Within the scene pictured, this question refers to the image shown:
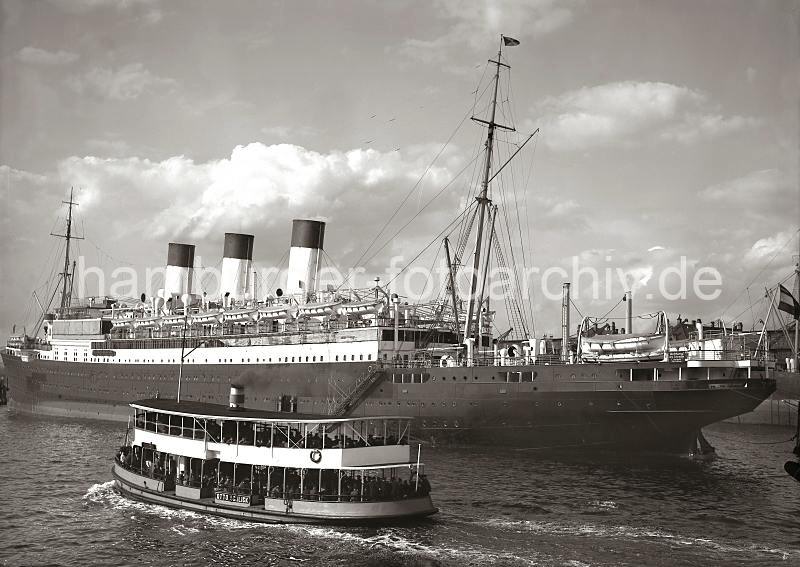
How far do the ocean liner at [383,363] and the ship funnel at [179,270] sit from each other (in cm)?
14

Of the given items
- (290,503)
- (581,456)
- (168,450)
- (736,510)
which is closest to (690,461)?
(581,456)

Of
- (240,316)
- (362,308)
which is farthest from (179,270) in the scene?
(362,308)

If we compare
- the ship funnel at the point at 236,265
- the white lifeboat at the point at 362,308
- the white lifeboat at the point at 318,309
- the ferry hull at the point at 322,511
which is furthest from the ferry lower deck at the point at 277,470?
the ship funnel at the point at 236,265

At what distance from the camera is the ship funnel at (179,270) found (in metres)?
74.6

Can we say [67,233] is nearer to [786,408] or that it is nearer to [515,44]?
[515,44]

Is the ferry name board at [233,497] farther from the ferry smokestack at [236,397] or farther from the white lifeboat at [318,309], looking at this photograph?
the white lifeboat at [318,309]

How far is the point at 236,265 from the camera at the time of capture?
233 ft

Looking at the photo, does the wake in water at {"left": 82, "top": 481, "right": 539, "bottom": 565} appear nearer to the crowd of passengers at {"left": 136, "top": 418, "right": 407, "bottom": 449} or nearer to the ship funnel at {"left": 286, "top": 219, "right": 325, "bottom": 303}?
the crowd of passengers at {"left": 136, "top": 418, "right": 407, "bottom": 449}

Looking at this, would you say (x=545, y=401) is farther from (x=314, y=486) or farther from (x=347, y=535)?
(x=347, y=535)

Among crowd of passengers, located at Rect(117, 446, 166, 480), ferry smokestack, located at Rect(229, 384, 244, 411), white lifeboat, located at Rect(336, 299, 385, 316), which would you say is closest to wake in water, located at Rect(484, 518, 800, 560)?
ferry smokestack, located at Rect(229, 384, 244, 411)

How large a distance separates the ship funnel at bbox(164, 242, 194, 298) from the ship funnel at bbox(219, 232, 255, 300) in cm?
529

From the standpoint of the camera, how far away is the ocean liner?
133 ft

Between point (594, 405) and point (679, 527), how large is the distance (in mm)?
13359

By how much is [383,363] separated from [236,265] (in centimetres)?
2682
